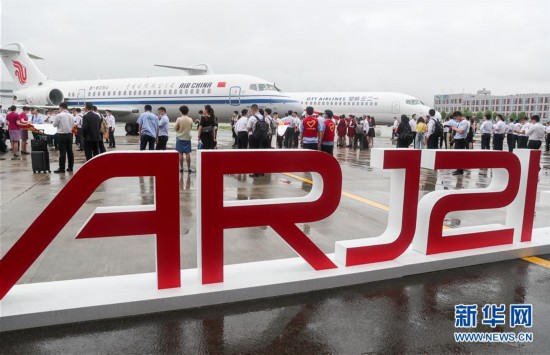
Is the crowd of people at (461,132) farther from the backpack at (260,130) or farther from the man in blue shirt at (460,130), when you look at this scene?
the backpack at (260,130)

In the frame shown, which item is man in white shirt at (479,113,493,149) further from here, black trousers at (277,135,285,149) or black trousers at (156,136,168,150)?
black trousers at (156,136,168,150)

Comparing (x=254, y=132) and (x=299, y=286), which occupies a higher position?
(x=254, y=132)

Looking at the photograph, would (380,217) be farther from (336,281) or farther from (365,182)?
(365,182)

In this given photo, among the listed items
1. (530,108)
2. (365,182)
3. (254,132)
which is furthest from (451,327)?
(530,108)

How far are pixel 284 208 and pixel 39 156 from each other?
8.88 m

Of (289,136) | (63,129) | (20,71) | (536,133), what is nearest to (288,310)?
(63,129)

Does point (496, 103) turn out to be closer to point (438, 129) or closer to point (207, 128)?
point (438, 129)

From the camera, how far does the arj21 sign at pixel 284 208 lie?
10.5ft

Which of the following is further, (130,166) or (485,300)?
(485,300)

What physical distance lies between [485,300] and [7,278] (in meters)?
3.92

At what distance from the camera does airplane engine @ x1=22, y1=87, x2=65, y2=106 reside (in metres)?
28.8

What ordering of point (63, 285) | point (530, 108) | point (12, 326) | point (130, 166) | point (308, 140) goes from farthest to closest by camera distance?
point (530, 108) → point (308, 140) → point (63, 285) → point (130, 166) → point (12, 326)

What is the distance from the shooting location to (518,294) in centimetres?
368

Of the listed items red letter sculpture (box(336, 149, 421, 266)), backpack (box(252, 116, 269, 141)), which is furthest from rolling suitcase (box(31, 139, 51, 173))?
red letter sculpture (box(336, 149, 421, 266))
